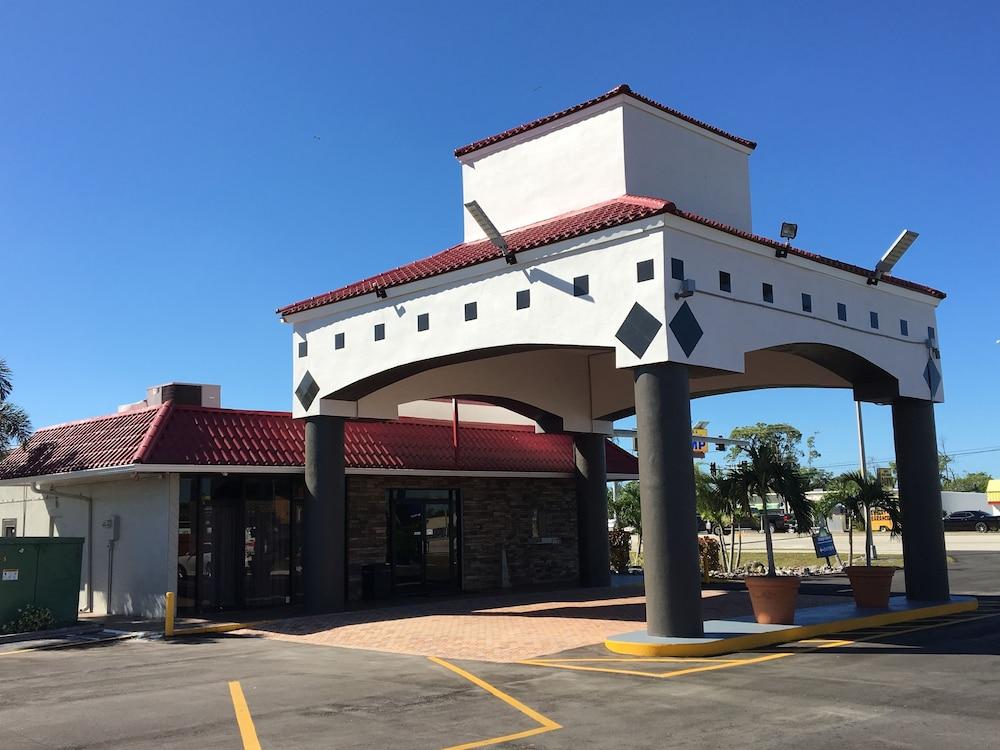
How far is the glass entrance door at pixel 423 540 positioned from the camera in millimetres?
23031

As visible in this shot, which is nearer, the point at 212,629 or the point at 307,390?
the point at 212,629

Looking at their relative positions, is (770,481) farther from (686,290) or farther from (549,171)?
(549,171)

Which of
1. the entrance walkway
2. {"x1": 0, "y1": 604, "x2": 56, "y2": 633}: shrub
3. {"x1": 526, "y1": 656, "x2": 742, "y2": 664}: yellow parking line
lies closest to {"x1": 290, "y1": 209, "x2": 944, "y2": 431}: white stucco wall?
{"x1": 526, "y1": 656, "x2": 742, "y2": 664}: yellow parking line

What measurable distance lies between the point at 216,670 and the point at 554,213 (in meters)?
10.5

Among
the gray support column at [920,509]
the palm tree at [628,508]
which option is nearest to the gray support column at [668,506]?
the gray support column at [920,509]

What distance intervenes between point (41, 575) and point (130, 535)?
283cm

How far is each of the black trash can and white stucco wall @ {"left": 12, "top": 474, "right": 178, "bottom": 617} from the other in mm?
4717

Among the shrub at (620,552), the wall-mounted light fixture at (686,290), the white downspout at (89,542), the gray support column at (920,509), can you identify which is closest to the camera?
the wall-mounted light fixture at (686,290)

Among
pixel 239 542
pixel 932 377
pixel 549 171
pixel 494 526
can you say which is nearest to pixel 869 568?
pixel 932 377

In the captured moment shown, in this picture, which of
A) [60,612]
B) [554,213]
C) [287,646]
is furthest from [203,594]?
[554,213]

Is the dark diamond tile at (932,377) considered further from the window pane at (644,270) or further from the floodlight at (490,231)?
the floodlight at (490,231)

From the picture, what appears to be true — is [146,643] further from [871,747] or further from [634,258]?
[871,747]

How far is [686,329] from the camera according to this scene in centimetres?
1409

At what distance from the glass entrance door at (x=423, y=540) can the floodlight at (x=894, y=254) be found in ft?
39.1
